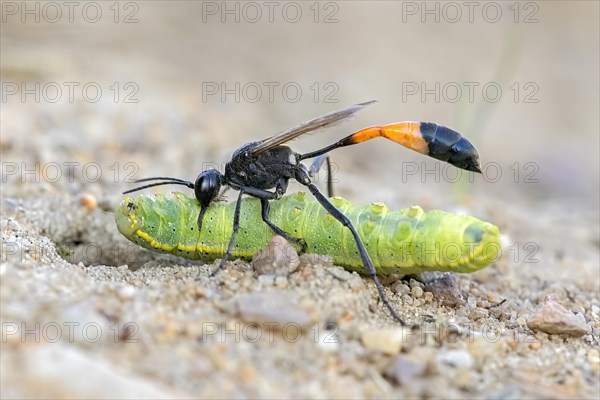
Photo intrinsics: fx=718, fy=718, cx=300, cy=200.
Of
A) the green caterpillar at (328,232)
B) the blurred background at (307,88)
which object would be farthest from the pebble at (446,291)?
the blurred background at (307,88)

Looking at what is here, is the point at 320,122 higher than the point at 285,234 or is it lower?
higher

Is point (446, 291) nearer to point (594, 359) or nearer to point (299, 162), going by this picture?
point (594, 359)

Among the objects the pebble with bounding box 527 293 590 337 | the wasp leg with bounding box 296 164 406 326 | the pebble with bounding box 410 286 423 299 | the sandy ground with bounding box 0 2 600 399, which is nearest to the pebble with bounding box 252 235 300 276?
the sandy ground with bounding box 0 2 600 399

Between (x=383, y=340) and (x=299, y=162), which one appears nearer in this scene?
(x=383, y=340)

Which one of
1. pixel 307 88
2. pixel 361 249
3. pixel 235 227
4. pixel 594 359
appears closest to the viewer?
pixel 594 359

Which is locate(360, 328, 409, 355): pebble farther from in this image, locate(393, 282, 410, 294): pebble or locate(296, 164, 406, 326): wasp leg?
locate(393, 282, 410, 294): pebble

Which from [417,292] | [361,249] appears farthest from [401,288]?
[361,249]

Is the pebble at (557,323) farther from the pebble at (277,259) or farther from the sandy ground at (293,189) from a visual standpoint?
the pebble at (277,259)
